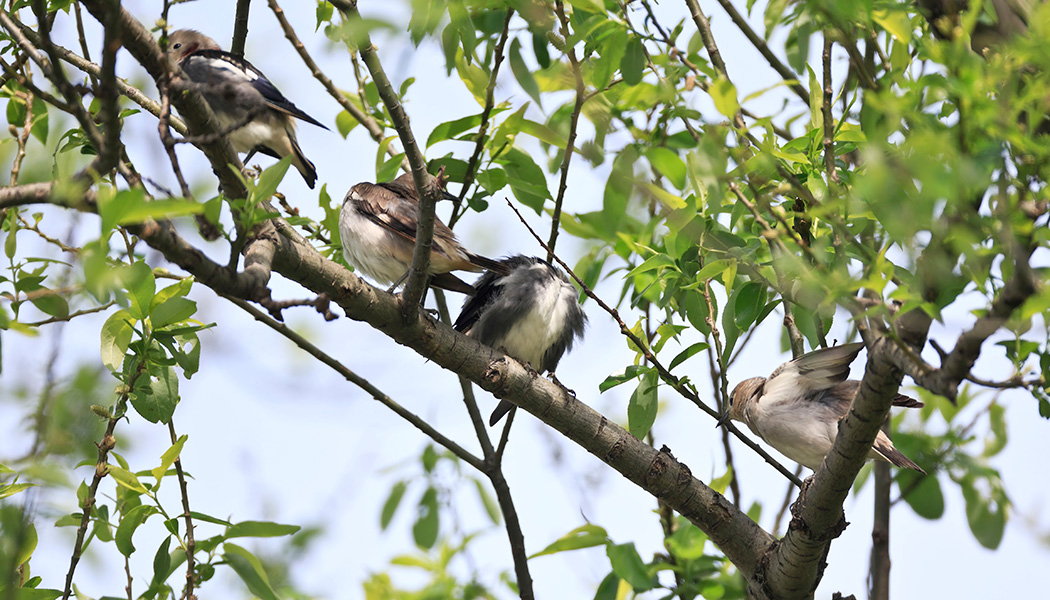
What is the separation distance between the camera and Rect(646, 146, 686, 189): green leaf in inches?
103

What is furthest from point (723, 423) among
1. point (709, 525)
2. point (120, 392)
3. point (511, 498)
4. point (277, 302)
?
point (120, 392)

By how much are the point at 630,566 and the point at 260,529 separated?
4.32ft

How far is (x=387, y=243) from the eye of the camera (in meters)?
4.88

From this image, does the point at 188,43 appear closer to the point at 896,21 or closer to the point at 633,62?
the point at 633,62

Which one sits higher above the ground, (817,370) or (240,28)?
(240,28)

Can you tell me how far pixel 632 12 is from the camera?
3473 millimetres

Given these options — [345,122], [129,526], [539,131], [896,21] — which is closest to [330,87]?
[345,122]

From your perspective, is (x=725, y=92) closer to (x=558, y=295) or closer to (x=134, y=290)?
(x=134, y=290)

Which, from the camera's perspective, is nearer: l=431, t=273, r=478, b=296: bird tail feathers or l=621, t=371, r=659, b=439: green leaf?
l=621, t=371, r=659, b=439: green leaf

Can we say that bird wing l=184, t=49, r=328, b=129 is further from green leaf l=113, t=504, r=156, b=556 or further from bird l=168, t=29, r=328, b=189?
green leaf l=113, t=504, r=156, b=556

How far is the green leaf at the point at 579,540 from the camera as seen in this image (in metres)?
3.51

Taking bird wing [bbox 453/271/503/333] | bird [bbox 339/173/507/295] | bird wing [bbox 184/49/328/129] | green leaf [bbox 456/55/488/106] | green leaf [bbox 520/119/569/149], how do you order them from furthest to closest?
bird wing [bbox 184/49/328/129] < bird wing [bbox 453/271/503/333] < bird [bbox 339/173/507/295] < green leaf [bbox 456/55/488/106] < green leaf [bbox 520/119/569/149]

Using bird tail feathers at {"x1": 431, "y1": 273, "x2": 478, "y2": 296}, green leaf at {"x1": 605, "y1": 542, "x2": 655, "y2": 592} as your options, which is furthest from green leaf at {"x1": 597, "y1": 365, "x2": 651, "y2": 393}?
bird tail feathers at {"x1": 431, "y1": 273, "x2": 478, "y2": 296}

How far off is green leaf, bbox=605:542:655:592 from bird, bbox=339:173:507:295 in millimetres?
1857
